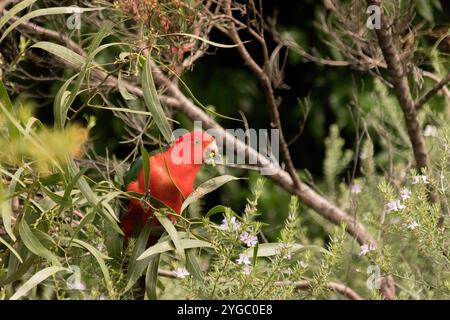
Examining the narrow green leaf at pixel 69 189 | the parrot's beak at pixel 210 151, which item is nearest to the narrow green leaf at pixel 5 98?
the narrow green leaf at pixel 69 189

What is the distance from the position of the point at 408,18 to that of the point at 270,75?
1.31 feet

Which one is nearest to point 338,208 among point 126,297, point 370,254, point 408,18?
point 408,18

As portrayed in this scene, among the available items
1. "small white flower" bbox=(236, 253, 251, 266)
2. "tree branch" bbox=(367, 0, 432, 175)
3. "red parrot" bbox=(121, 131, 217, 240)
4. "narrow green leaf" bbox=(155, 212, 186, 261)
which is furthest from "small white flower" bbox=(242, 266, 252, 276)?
"tree branch" bbox=(367, 0, 432, 175)

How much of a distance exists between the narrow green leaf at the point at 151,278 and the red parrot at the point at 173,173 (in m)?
0.15

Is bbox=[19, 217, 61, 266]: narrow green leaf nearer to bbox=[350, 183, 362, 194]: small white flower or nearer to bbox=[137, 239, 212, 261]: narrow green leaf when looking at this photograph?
bbox=[137, 239, 212, 261]: narrow green leaf

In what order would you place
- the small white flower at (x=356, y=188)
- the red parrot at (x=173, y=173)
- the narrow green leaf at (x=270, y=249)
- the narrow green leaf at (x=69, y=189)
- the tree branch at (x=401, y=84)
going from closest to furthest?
the narrow green leaf at (x=69, y=189), the narrow green leaf at (x=270, y=249), the red parrot at (x=173, y=173), the tree branch at (x=401, y=84), the small white flower at (x=356, y=188)

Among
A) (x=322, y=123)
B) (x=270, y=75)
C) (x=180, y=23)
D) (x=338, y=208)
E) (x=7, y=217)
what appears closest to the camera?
(x=7, y=217)

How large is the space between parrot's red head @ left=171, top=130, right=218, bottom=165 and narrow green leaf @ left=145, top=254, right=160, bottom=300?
26cm

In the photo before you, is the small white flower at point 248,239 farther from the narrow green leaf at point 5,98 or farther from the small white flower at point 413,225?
the narrow green leaf at point 5,98

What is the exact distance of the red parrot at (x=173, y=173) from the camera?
1.50m

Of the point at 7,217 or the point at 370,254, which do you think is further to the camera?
the point at 370,254

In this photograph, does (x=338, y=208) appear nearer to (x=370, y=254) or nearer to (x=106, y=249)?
(x=370, y=254)

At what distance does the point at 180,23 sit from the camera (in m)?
1.60
